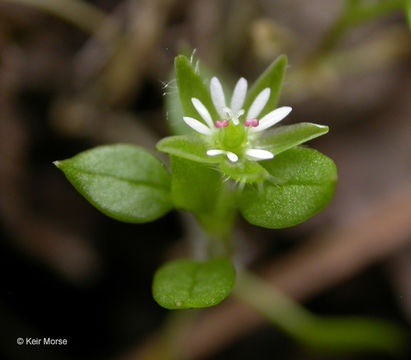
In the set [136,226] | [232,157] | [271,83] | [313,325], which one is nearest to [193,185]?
[232,157]

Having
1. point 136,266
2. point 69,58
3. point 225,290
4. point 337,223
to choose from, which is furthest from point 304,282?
point 69,58

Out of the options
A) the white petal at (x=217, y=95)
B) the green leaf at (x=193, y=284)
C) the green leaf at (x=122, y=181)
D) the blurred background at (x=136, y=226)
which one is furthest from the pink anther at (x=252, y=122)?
the blurred background at (x=136, y=226)

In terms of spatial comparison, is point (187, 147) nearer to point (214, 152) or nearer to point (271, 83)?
point (214, 152)

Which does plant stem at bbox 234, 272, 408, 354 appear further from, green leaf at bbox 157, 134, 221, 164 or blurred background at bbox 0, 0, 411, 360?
green leaf at bbox 157, 134, 221, 164

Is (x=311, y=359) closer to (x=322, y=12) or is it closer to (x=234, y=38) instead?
(x=234, y=38)

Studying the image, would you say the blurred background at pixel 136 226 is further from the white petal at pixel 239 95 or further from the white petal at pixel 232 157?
the white petal at pixel 232 157
